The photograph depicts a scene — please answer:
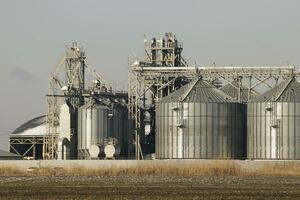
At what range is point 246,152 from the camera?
389 feet

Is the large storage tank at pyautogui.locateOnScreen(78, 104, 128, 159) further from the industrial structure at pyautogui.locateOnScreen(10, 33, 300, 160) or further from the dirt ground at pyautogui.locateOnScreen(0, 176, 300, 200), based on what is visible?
the dirt ground at pyautogui.locateOnScreen(0, 176, 300, 200)

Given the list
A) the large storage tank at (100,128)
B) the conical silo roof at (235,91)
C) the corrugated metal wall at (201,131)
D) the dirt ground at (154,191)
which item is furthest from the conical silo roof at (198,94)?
the dirt ground at (154,191)

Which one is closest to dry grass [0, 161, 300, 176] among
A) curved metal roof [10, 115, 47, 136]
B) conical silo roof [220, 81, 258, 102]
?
conical silo roof [220, 81, 258, 102]

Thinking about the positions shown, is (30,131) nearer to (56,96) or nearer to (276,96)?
(56,96)

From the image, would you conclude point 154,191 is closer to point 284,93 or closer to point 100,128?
point 284,93

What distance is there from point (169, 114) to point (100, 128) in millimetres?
9229

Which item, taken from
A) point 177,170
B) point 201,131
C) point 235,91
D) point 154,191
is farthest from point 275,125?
point 154,191

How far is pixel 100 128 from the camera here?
123 meters

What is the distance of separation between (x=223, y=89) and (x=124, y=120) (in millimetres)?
14175

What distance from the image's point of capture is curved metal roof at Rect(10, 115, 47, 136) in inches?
5226

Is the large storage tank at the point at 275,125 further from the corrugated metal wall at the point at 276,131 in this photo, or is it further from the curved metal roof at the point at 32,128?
the curved metal roof at the point at 32,128

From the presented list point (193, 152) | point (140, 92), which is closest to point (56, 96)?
point (140, 92)

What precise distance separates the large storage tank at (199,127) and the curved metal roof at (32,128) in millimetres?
19481

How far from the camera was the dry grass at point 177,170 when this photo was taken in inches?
3767
